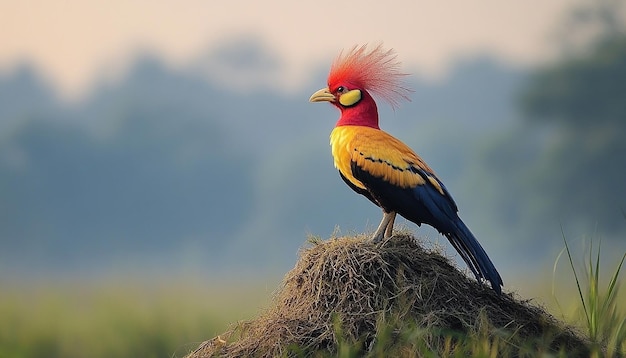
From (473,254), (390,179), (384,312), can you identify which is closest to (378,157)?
(390,179)

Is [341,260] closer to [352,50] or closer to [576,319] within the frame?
[352,50]

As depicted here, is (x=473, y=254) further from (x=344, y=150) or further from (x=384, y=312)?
(x=344, y=150)

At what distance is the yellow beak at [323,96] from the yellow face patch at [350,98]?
8 centimetres

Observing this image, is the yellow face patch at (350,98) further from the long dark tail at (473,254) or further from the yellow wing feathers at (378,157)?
the long dark tail at (473,254)

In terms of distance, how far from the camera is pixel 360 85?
19.7 ft

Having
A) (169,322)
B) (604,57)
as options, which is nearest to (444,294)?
(169,322)

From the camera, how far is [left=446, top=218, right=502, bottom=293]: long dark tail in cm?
545

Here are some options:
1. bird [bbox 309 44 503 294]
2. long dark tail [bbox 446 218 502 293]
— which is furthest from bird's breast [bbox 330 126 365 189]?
long dark tail [bbox 446 218 502 293]

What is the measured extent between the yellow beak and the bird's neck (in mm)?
186

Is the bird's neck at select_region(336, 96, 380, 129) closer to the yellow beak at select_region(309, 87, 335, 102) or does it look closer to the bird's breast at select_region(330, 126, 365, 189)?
the bird's breast at select_region(330, 126, 365, 189)

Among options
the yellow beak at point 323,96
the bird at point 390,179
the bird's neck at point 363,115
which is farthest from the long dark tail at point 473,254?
the yellow beak at point 323,96

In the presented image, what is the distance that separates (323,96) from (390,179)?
840 mm

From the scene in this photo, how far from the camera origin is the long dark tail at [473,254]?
215 inches

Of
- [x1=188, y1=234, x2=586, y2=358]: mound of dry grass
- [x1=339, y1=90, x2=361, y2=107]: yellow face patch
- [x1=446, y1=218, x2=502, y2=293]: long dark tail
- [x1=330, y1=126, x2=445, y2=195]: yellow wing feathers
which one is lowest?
[x1=188, y1=234, x2=586, y2=358]: mound of dry grass
